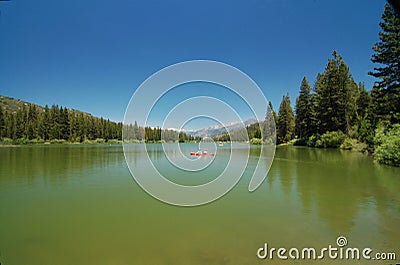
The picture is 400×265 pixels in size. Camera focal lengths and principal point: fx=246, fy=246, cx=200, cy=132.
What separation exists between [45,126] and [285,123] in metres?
56.1

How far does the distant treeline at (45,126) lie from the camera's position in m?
55.7

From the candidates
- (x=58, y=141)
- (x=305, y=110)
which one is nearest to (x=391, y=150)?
(x=305, y=110)

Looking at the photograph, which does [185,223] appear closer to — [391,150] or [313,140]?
[391,150]

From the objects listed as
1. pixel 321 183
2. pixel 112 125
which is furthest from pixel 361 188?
pixel 112 125

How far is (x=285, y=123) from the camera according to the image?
51250 mm

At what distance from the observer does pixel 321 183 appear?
34.8 feet

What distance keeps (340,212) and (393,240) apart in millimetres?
1947

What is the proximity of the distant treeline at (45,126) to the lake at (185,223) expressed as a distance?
5761cm

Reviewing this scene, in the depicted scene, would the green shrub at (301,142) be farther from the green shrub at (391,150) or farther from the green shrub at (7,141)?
the green shrub at (7,141)

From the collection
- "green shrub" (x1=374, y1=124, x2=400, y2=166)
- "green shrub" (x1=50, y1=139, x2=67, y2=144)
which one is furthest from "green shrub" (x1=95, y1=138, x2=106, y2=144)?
"green shrub" (x1=374, y1=124, x2=400, y2=166)

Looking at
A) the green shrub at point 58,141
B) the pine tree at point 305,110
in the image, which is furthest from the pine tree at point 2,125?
the pine tree at point 305,110

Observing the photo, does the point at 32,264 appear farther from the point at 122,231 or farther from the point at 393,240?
the point at 393,240

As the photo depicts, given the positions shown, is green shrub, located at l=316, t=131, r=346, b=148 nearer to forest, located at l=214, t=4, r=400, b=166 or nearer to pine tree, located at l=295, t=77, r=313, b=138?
forest, located at l=214, t=4, r=400, b=166

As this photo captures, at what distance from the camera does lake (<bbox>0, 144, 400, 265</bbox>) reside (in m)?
4.30
